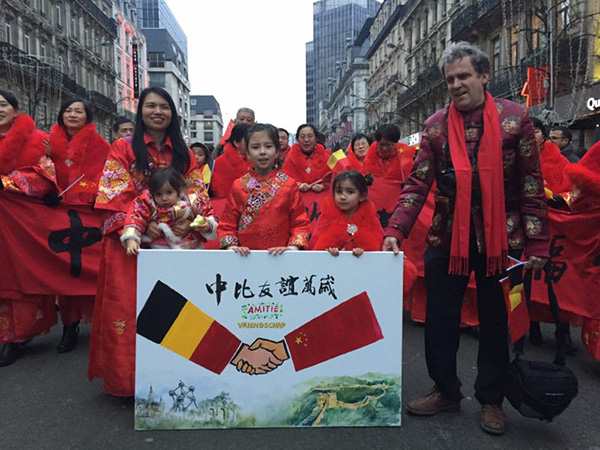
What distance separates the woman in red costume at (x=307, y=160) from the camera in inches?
241

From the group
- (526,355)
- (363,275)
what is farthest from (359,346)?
(526,355)

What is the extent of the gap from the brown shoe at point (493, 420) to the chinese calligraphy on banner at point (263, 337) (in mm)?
533

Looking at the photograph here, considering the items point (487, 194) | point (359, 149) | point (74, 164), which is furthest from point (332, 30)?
point (487, 194)

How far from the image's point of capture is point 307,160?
243 inches

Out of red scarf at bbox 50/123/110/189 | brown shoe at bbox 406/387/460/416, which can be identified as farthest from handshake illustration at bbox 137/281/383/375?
red scarf at bbox 50/123/110/189

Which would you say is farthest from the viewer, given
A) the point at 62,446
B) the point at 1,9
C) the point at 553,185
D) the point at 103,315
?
the point at 1,9

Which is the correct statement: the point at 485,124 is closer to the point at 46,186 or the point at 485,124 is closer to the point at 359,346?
the point at 359,346

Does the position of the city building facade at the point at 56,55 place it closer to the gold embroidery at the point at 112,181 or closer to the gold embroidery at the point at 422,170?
the gold embroidery at the point at 112,181

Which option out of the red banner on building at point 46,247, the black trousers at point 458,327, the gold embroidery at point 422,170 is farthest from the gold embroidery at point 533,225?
the red banner on building at point 46,247

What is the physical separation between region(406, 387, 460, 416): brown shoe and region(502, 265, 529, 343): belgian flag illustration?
1.70ft

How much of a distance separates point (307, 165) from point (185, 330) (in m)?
3.91

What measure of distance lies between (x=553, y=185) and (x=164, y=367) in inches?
143

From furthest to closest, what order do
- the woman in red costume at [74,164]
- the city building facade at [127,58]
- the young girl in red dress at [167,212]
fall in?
the city building facade at [127,58]
the woman in red costume at [74,164]
the young girl in red dress at [167,212]

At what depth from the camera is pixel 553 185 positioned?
4.43m
